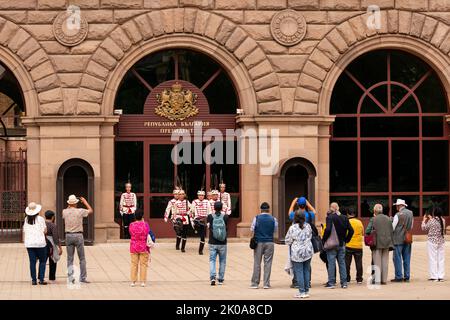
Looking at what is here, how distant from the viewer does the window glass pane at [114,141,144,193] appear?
34.4 m

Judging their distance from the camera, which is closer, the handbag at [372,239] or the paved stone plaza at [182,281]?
the paved stone plaza at [182,281]

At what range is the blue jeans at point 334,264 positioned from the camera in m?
23.5

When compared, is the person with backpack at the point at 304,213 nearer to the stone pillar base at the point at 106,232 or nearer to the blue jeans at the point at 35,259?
the blue jeans at the point at 35,259

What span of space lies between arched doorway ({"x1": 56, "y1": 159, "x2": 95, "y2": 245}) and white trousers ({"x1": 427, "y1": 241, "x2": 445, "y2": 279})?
11548 millimetres

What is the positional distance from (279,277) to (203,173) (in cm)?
929

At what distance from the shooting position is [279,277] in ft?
84.2

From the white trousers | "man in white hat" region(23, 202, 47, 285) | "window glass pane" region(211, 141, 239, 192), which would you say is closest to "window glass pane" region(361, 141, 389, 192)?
"window glass pane" region(211, 141, 239, 192)

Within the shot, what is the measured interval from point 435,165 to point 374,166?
1.90m

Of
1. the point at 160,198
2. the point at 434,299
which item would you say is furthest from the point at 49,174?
the point at 434,299

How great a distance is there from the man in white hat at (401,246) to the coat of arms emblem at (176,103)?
10774 millimetres

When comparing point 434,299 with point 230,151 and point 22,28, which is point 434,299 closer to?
point 230,151

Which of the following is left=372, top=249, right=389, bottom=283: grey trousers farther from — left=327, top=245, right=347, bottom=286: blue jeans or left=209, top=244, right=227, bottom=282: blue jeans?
left=209, top=244, right=227, bottom=282: blue jeans

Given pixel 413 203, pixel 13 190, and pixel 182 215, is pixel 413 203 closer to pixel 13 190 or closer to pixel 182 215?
pixel 182 215

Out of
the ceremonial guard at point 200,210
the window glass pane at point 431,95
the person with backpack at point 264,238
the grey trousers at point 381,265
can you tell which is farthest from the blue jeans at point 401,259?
the window glass pane at point 431,95
